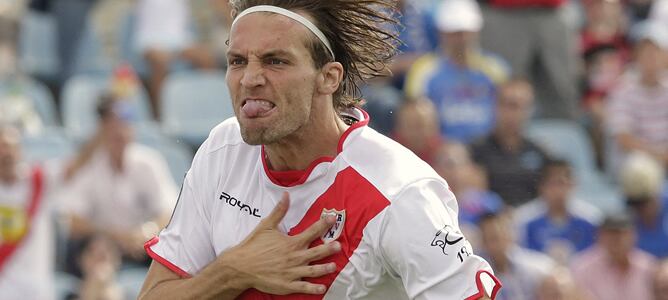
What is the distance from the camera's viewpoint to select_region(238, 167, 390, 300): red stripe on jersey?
3.43 metres

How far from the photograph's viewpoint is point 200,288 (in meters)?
3.55

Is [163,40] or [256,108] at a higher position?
[256,108]

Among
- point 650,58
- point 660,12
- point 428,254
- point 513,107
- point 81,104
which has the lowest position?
point 660,12

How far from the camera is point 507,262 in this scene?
7836 millimetres

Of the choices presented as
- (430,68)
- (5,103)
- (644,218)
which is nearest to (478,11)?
(430,68)

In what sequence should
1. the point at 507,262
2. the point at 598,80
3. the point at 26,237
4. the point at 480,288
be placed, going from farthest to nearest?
the point at 598,80 < the point at 507,262 < the point at 26,237 < the point at 480,288

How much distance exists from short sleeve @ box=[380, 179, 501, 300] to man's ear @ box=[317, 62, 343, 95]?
36cm

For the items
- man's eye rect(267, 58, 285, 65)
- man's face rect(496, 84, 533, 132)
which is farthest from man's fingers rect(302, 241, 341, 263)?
man's face rect(496, 84, 533, 132)

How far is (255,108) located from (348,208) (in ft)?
1.15

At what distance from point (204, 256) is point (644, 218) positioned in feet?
18.4

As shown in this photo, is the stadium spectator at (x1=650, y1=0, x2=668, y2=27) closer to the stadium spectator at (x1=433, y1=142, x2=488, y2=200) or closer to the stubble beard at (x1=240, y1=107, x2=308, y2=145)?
the stadium spectator at (x1=433, y1=142, x2=488, y2=200)

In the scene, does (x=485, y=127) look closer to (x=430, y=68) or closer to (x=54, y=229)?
(x=430, y=68)

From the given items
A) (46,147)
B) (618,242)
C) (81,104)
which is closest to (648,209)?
(618,242)

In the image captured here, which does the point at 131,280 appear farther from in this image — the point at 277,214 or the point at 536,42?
the point at 277,214
